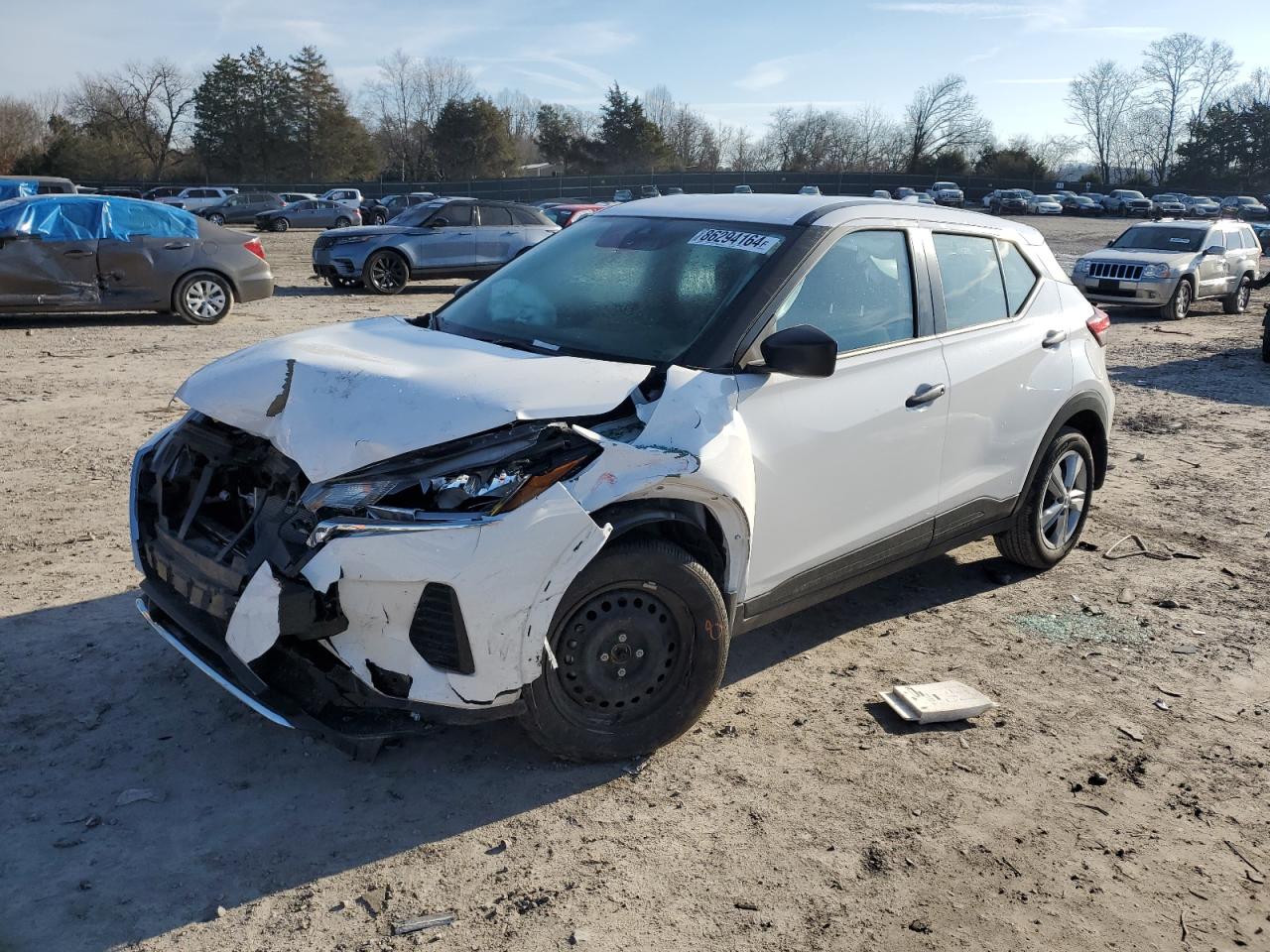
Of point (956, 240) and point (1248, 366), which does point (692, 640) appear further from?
point (1248, 366)

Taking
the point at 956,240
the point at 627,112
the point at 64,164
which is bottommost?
the point at 956,240

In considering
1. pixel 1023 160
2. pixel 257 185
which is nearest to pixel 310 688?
pixel 257 185

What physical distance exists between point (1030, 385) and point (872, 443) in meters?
1.33

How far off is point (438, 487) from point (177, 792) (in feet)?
4.46

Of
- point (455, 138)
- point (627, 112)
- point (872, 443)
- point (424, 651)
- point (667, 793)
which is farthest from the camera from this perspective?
point (627, 112)

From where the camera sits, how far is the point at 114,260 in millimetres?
12523

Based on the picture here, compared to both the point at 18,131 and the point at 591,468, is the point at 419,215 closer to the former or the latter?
the point at 591,468

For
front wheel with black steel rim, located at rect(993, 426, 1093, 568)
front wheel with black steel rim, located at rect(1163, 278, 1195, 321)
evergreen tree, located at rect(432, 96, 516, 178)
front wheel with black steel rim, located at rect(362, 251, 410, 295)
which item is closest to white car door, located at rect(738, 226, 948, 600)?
front wheel with black steel rim, located at rect(993, 426, 1093, 568)

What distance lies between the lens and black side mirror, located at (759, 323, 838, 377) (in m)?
3.53

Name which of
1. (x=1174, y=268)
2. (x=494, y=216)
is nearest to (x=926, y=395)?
(x=494, y=216)

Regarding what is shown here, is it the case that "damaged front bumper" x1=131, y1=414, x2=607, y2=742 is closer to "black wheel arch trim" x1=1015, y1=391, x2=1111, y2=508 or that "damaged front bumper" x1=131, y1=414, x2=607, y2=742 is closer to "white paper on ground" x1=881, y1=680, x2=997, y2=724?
"white paper on ground" x1=881, y1=680, x2=997, y2=724

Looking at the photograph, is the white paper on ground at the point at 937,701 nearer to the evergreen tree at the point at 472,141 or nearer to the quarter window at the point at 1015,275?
the quarter window at the point at 1015,275

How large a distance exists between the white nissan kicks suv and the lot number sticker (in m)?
0.02

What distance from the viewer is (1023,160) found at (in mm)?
82250
